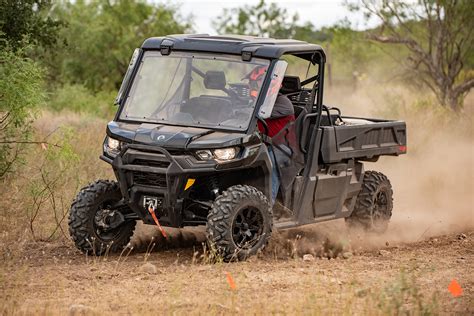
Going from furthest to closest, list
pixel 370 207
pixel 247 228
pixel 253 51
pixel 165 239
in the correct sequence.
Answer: pixel 370 207, pixel 165 239, pixel 253 51, pixel 247 228

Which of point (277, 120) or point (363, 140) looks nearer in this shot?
point (277, 120)

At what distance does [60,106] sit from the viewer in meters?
25.0

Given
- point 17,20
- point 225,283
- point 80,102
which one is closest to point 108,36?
point 80,102

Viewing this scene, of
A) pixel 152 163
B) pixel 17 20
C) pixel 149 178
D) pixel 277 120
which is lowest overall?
pixel 149 178

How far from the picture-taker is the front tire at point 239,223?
965 centimetres

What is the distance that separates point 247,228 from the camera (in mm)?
9969

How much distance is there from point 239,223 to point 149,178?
0.93m

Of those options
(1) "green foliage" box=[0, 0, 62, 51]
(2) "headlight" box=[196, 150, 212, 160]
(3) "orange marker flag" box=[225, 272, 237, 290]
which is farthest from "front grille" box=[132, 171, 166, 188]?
(1) "green foliage" box=[0, 0, 62, 51]

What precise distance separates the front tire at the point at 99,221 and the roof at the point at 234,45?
151 centimetres

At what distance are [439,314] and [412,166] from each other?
9.76 meters

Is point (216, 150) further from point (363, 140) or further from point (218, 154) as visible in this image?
point (363, 140)

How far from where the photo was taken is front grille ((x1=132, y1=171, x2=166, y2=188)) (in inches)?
387

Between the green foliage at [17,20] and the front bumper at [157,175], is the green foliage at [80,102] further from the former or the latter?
the front bumper at [157,175]

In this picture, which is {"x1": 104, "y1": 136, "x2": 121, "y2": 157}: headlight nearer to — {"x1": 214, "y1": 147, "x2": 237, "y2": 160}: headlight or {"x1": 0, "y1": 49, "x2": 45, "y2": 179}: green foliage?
{"x1": 214, "y1": 147, "x2": 237, "y2": 160}: headlight
